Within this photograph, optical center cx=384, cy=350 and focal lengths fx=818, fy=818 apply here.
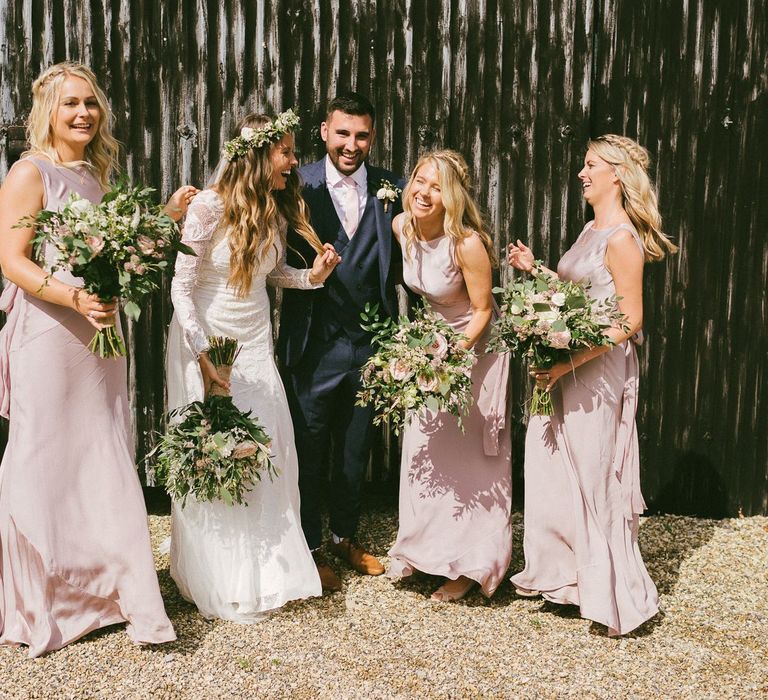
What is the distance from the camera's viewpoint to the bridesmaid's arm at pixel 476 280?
4.34 meters

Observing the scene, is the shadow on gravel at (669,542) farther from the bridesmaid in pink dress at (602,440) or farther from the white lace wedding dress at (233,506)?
the white lace wedding dress at (233,506)

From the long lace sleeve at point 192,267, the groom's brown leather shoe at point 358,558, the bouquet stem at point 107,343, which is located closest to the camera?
the bouquet stem at point 107,343

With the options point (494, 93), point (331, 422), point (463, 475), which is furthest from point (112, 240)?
point (494, 93)

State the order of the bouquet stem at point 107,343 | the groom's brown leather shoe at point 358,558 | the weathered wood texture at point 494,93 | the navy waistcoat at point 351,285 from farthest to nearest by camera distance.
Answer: the weathered wood texture at point 494,93, the groom's brown leather shoe at point 358,558, the navy waistcoat at point 351,285, the bouquet stem at point 107,343

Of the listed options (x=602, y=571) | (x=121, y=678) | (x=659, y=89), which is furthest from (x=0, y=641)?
(x=659, y=89)

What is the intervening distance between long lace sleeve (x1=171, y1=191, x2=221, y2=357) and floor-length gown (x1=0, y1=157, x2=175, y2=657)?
0.38 meters

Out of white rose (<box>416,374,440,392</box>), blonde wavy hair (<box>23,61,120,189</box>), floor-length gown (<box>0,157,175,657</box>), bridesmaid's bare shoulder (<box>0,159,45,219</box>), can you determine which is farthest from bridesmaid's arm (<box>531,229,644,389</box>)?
bridesmaid's bare shoulder (<box>0,159,45,219</box>)

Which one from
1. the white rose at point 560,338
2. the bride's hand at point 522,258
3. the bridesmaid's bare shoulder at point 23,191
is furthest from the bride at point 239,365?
the white rose at point 560,338

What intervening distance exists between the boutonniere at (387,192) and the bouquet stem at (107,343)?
1648 mm

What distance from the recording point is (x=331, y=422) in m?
4.95

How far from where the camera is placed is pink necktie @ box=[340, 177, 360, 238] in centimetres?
470

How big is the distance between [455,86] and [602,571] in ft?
11.1

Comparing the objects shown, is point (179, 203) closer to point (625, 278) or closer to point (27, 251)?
point (27, 251)

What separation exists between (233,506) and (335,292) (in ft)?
4.36
